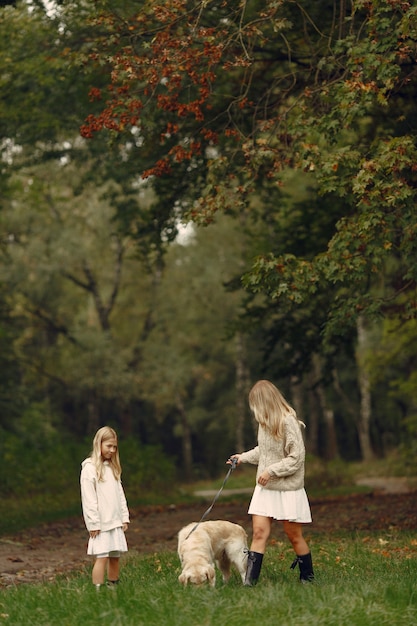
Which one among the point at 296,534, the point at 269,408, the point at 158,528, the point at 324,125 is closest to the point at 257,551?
the point at 296,534

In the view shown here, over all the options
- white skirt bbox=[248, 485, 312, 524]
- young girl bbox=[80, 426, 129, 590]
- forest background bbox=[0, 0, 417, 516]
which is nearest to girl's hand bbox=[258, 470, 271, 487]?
white skirt bbox=[248, 485, 312, 524]

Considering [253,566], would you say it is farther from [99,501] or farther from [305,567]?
[99,501]

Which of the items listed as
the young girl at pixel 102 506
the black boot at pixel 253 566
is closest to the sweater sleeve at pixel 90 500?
the young girl at pixel 102 506

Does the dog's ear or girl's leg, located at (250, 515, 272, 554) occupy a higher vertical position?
girl's leg, located at (250, 515, 272, 554)

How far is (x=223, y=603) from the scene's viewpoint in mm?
6922

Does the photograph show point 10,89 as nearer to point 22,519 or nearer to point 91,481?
point 22,519

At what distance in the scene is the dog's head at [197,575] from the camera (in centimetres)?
766

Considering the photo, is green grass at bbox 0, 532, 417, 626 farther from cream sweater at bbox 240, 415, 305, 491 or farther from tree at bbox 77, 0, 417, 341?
tree at bbox 77, 0, 417, 341

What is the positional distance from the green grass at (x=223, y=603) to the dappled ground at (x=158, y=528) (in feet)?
9.25

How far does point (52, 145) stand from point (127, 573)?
14.3 meters

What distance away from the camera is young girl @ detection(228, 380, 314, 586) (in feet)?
27.9

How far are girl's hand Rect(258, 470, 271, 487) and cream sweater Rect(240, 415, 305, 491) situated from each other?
3cm

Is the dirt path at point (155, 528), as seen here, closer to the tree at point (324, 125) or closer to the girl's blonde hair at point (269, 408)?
the girl's blonde hair at point (269, 408)

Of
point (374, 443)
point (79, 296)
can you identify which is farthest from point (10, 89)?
point (374, 443)
